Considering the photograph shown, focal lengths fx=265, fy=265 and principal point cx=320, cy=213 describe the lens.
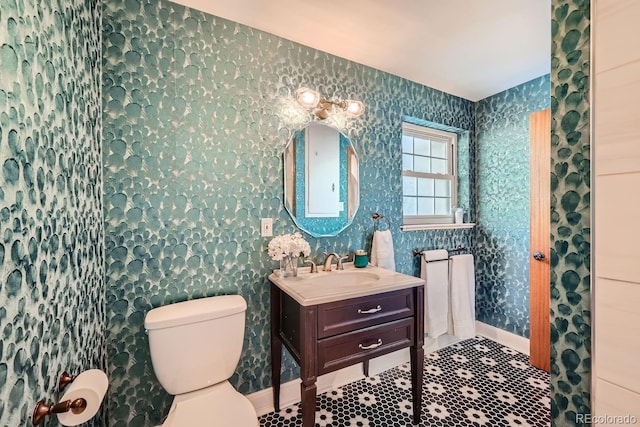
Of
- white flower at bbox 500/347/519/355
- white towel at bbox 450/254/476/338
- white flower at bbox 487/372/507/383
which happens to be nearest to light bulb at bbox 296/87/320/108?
white towel at bbox 450/254/476/338

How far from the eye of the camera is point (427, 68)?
2166 millimetres

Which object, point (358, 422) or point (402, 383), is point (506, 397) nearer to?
point (402, 383)

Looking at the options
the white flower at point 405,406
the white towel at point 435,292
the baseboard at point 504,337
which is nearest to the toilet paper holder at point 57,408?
the white flower at point 405,406

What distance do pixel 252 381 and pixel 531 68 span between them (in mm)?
3179

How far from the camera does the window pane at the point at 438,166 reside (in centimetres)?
277

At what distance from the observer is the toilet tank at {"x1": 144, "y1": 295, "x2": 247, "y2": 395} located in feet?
4.14

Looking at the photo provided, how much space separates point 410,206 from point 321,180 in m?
1.09

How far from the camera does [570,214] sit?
0.82 meters

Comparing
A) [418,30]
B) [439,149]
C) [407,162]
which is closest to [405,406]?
[407,162]

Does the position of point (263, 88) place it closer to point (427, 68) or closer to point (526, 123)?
point (427, 68)

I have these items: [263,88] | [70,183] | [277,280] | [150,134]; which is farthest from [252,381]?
[263,88]

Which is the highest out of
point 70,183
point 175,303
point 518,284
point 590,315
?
point 70,183

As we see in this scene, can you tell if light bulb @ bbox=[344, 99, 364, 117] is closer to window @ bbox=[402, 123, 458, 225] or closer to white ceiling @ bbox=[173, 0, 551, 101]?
white ceiling @ bbox=[173, 0, 551, 101]

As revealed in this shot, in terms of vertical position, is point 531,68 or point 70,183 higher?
point 531,68
